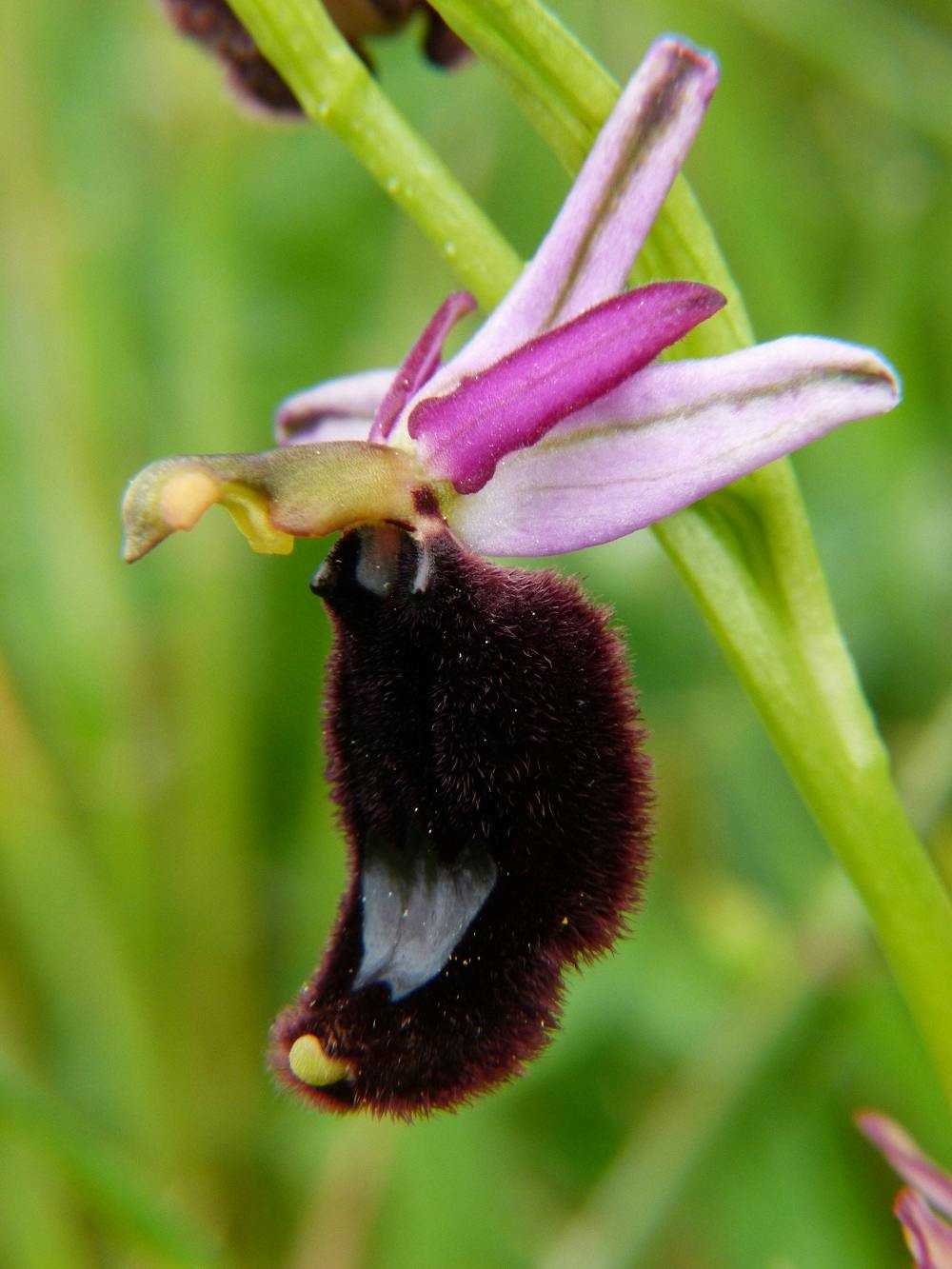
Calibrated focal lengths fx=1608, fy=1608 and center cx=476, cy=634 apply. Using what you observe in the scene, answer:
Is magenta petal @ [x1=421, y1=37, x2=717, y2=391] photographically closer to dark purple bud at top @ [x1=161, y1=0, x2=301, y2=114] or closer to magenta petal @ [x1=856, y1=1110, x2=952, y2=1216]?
dark purple bud at top @ [x1=161, y1=0, x2=301, y2=114]

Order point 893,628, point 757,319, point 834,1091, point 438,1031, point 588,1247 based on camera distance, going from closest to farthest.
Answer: point 438,1031
point 588,1247
point 834,1091
point 893,628
point 757,319

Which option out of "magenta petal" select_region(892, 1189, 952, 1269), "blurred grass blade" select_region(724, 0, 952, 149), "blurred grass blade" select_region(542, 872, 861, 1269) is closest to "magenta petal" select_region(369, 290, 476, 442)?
"magenta petal" select_region(892, 1189, 952, 1269)

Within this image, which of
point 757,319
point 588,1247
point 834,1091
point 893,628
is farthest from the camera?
point 757,319

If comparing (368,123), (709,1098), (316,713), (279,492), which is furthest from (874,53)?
(279,492)

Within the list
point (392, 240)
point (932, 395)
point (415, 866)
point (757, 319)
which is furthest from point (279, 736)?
point (415, 866)

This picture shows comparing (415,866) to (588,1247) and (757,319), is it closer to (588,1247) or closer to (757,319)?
(588,1247)

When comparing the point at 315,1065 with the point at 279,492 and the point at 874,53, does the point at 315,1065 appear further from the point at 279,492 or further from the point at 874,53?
the point at 874,53
